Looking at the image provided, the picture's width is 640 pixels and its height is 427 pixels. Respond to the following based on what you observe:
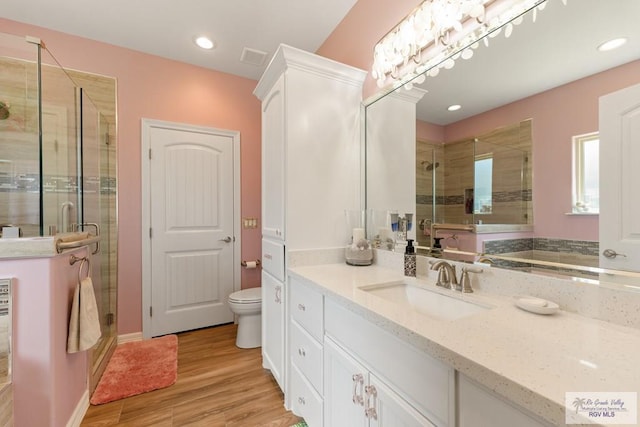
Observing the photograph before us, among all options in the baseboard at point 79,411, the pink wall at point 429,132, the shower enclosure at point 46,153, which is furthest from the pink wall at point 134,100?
the pink wall at point 429,132

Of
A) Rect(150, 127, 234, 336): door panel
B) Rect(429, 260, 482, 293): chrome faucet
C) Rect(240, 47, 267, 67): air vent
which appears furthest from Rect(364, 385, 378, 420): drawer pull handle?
Rect(240, 47, 267, 67): air vent

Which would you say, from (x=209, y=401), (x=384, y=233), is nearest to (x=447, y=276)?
(x=384, y=233)

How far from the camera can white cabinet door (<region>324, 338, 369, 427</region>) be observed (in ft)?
3.14

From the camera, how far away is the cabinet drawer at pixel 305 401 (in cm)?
127

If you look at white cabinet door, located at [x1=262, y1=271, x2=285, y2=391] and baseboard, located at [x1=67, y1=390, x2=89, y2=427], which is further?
white cabinet door, located at [x1=262, y1=271, x2=285, y2=391]

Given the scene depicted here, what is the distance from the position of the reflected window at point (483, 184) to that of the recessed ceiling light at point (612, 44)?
0.43 metres

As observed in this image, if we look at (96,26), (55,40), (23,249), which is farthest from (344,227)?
(55,40)

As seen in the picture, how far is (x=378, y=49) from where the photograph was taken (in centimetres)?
163

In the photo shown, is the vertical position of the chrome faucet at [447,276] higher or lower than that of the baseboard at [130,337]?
higher

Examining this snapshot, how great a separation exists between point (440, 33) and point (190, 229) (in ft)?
8.51

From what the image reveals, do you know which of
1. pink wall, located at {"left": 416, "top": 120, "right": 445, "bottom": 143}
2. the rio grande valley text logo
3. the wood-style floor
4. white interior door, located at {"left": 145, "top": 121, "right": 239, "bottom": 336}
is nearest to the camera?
the rio grande valley text logo

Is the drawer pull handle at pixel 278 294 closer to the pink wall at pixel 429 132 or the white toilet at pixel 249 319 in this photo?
the white toilet at pixel 249 319

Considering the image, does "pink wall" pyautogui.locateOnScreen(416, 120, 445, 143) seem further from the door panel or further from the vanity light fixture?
the door panel

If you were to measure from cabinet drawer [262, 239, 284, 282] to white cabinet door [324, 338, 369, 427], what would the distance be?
598 mm
